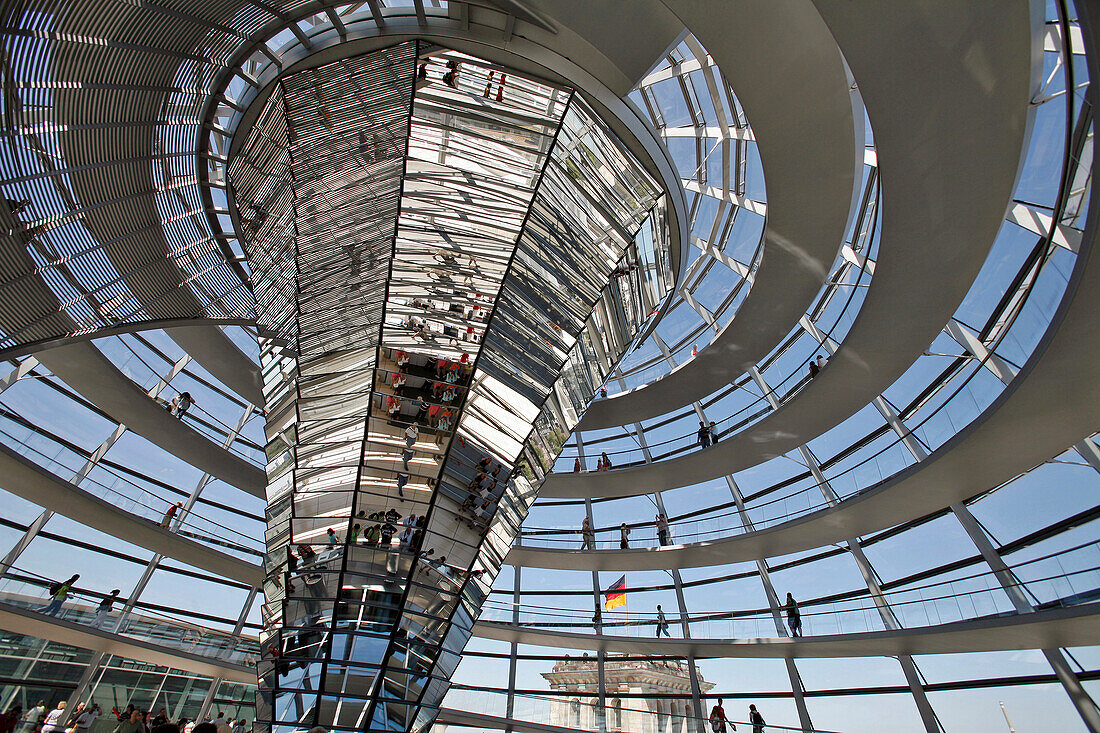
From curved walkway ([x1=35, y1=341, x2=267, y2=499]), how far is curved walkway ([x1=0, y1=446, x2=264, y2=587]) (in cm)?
236

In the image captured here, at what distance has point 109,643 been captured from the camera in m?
16.1

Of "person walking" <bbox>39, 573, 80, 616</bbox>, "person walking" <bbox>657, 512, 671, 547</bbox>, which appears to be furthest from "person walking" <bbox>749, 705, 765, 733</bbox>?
"person walking" <bbox>39, 573, 80, 616</bbox>

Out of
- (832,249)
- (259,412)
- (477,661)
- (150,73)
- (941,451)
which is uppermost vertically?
(259,412)

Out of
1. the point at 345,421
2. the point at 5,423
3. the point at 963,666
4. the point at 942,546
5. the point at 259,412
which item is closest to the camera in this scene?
the point at 345,421

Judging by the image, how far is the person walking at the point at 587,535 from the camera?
840 inches

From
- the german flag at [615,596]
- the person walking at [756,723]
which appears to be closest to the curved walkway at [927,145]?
the person walking at [756,723]

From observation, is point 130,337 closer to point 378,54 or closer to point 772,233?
point 378,54

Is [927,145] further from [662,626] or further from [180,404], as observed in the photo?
[180,404]

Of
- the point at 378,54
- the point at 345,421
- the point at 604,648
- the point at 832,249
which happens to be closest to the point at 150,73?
the point at 378,54

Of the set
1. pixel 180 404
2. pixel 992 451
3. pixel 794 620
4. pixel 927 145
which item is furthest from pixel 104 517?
pixel 992 451

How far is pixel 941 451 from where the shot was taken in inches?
496

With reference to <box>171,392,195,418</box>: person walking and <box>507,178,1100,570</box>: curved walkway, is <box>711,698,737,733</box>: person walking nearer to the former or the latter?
<box>507,178,1100,570</box>: curved walkway

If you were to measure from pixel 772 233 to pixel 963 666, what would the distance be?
11472mm

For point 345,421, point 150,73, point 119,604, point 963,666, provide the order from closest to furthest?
point 150,73 < point 345,421 < point 963,666 < point 119,604
